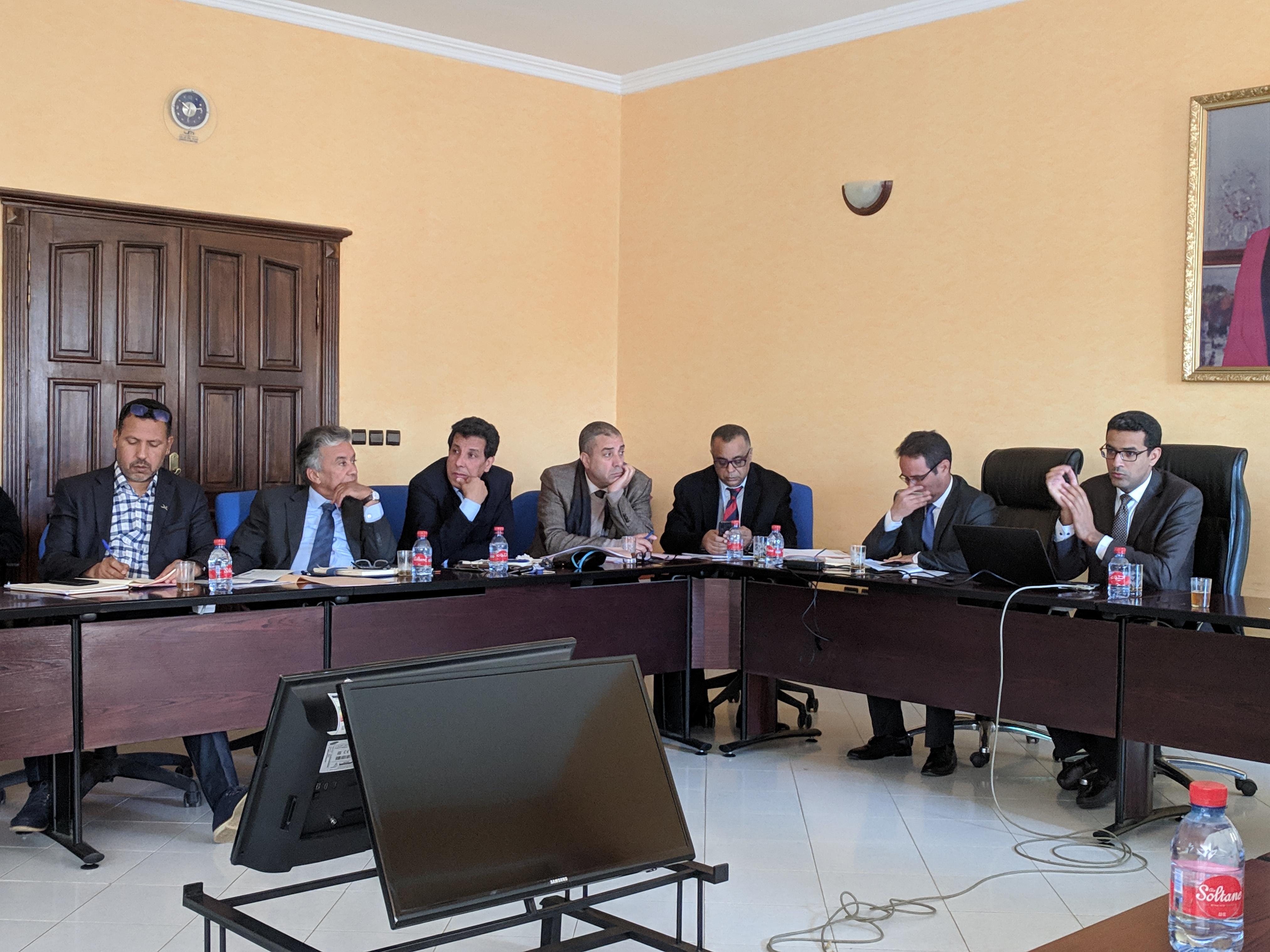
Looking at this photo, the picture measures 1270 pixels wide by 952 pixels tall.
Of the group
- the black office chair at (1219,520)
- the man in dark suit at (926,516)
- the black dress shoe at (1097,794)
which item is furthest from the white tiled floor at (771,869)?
the black office chair at (1219,520)

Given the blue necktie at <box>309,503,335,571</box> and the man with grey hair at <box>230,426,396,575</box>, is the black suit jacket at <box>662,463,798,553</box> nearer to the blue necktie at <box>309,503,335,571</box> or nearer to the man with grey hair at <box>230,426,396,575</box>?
the man with grey hair at <box>230,426,396,575</box>

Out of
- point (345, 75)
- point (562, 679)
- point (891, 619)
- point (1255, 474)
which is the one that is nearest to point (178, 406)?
point (345, 75)

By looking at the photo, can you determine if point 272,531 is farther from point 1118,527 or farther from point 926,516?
point 1118,527

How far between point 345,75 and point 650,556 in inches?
106

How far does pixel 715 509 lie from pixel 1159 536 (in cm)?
174

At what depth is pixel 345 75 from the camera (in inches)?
213

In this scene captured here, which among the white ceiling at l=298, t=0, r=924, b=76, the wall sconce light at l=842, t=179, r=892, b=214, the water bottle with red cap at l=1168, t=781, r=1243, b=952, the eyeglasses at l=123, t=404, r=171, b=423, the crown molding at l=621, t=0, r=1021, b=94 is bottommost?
the water bottle with red cap at l=1168, t=781, r=1243, b=952

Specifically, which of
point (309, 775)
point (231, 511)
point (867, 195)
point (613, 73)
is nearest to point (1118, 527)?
point (867, 195)

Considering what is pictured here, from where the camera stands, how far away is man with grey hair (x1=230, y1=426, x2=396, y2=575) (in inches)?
159

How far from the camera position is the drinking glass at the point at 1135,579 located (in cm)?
334

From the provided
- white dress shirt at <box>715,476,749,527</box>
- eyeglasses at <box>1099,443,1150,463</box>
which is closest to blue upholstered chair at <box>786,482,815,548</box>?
white dress shirt at <box>715,476,749,527</box>

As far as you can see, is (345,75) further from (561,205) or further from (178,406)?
(178,406)

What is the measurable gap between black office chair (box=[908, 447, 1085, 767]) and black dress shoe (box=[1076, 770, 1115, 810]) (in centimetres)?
44

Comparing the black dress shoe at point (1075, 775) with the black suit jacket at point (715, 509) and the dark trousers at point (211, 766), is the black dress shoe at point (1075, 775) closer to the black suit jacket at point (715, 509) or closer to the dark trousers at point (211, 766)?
the black suit jacket at point (715, 509)
